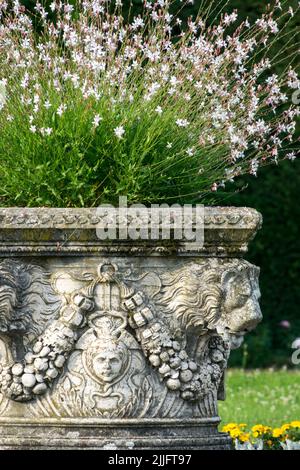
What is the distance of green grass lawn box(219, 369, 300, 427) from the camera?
23.5 feet

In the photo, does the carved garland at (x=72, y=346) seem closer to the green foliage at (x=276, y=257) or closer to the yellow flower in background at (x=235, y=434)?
the yellow flower in background at (x=235, y=434)

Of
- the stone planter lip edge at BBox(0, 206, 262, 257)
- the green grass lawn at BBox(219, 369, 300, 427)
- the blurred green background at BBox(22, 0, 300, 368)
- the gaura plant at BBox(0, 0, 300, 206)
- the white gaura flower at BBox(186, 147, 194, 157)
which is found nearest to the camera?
the stone planter lip edge at BBox(0, 206, 262, 257)

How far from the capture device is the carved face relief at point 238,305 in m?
4.03

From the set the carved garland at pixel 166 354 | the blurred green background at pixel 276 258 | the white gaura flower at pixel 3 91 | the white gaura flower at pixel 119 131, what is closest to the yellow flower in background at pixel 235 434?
the carved garland at pixel 166 354

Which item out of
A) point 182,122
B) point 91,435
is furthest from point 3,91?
point 91,435

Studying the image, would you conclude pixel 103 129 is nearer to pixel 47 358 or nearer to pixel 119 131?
pixel 119 131

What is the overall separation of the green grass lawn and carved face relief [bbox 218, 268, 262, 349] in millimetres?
2957

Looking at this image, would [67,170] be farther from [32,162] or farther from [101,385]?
[101,385]

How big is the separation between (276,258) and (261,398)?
7.65 ft

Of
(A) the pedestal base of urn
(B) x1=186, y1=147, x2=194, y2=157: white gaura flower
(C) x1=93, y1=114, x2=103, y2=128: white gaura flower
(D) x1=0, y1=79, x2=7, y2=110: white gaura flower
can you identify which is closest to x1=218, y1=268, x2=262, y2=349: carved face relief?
(A) the pedestal base of urn

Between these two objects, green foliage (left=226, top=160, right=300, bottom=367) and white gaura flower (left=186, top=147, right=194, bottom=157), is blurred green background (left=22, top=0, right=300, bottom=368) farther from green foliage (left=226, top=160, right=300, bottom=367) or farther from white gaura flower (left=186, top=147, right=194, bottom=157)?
white gaura flower (left=186, top=147, right=194, bottom=157)

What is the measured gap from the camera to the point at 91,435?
3.95 m
